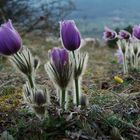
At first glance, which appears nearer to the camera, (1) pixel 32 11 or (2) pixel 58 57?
(2) pixel 58 57

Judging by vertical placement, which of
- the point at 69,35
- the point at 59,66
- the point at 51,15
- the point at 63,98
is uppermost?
the point at 69,35

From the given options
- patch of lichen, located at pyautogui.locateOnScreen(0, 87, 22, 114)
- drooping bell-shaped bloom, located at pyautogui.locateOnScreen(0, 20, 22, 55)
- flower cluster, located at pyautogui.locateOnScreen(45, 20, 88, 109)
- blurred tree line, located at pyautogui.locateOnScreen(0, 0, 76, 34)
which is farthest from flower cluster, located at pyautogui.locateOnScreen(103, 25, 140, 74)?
blurred tree line, located at pyautogui.locateOnScreen(0, 0, 76, 34)

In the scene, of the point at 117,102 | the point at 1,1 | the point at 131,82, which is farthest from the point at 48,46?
the point at 117,102

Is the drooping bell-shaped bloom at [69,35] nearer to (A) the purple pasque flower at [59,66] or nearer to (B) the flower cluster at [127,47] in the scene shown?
(A) the purple pasque flower at [59,66]

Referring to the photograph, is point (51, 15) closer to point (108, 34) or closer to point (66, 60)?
point (108, 34)

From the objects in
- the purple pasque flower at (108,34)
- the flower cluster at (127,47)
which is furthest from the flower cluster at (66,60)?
the purple pasque flower at (108,34)

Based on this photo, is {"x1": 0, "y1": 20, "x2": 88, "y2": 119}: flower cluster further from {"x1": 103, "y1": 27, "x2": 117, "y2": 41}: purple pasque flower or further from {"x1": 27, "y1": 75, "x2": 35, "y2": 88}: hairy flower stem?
{"x1": 103, "y1": 27, "x2": 117, "y2": 41}: purple pasque flower

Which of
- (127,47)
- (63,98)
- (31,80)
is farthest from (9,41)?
(127,47)
